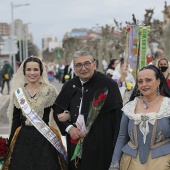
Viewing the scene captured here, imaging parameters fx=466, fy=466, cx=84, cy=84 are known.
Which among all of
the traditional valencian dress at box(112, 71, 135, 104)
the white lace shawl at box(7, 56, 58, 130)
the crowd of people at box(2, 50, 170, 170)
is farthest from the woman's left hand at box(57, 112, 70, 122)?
the traditional valencian dress at box(112, 71, 135, 104)

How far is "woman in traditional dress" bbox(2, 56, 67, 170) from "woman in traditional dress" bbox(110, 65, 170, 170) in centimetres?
125

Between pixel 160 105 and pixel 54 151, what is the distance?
1.64 meters

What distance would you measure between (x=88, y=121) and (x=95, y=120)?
0.41 ft

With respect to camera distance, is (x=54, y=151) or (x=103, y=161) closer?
(x=103, y=161)

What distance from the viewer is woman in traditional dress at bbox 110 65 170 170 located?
3.51m

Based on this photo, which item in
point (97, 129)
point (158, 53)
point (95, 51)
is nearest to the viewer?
point (97, 129)

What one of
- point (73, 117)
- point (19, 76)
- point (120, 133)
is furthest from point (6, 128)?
point (120, 133)

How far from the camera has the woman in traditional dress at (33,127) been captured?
484cm

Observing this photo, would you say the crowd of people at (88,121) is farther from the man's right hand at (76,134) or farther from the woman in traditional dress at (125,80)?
the woman in traditional dress at (125,80)

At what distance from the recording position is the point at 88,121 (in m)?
4.28

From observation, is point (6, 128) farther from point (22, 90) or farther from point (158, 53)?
point (22, 90)

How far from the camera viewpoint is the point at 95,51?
54.6 m

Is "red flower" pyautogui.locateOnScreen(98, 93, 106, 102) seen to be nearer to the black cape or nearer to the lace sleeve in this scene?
the black cape

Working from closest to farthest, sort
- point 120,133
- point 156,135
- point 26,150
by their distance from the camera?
point 156,135, point 120,133, point 26,150
